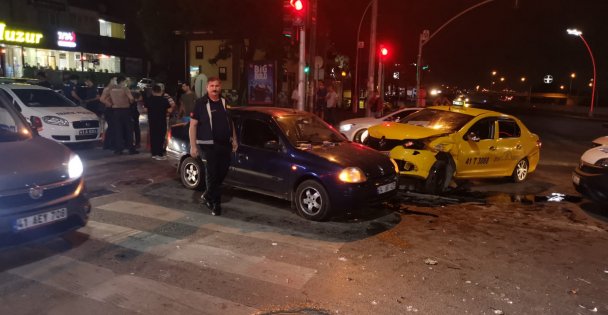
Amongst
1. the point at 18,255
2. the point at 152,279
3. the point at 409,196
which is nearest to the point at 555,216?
the point at 409,196

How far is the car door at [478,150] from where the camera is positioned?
9095mm

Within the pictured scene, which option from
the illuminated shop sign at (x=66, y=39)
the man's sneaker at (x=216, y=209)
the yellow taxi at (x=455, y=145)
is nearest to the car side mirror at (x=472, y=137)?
the yellow taxi at (x=455, y=145)

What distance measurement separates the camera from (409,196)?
8.77 meters

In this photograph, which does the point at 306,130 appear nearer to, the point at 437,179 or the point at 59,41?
the point at 437,179

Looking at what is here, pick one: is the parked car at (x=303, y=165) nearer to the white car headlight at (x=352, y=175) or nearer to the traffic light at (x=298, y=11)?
the white car headlight at (x=352, y=175)

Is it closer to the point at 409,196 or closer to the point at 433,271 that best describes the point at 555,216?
the point at 409,196

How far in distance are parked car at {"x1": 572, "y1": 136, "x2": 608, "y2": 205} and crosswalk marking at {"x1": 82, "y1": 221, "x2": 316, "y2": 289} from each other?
16.4ft

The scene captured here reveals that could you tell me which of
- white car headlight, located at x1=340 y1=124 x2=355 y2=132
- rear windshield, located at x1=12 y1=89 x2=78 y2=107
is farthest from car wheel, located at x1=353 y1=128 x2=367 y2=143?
rear windshield, located at x1=12 y1=89 x2=78 y2=107

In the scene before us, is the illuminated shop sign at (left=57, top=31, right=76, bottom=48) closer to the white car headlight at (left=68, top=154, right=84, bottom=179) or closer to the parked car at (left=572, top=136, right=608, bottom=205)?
the white car headlight at (left=68, top=154, right=84, bottom=179)

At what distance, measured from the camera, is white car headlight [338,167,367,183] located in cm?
668

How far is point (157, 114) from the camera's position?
11250 millimetres

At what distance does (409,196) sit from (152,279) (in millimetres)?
5209

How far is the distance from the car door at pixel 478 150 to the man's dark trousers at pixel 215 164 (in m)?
4.34

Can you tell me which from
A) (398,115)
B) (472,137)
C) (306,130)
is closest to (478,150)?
(472,137)
